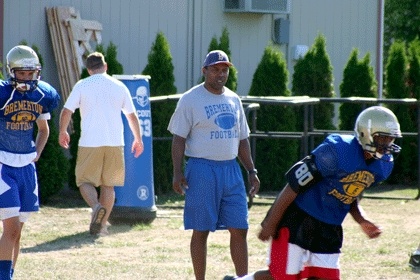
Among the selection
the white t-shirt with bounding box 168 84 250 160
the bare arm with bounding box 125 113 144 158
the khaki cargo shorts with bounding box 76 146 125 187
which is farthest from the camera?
the khaki cargo shorts with bounding box 76 146 125 187

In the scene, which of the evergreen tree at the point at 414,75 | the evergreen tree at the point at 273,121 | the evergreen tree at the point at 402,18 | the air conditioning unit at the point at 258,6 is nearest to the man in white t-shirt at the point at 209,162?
the evergreen tree at the point at 273,121

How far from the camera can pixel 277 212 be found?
6496 mm

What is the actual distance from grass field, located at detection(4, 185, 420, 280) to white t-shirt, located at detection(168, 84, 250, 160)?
138 centimetres

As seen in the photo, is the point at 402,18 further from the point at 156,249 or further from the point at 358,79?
the point at 156,249

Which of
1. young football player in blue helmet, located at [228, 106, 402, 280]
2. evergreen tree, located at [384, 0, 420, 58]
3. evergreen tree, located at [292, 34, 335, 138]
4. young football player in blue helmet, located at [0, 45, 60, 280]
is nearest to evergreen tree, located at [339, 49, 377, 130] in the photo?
evergreen tree, located at [292, 34, 335, 138]

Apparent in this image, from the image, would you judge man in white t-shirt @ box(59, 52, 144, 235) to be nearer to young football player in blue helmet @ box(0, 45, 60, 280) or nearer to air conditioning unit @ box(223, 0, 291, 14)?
young football player in blue helmet @ box(0, 45, 60, 280)

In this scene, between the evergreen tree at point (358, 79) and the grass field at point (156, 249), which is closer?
the grass field at point (156, 249)

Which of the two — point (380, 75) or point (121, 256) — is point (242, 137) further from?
point (380, 75)

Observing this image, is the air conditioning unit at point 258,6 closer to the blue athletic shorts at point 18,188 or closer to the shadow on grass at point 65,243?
the shadow on grass at point 65,243

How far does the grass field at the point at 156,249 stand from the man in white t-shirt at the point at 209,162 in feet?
3.11

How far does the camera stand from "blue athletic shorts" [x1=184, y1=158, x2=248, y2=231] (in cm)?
797

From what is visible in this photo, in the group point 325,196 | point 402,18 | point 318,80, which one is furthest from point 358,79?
point 402,18

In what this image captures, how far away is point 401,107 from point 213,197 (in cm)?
967

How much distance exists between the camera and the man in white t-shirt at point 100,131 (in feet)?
35.7
